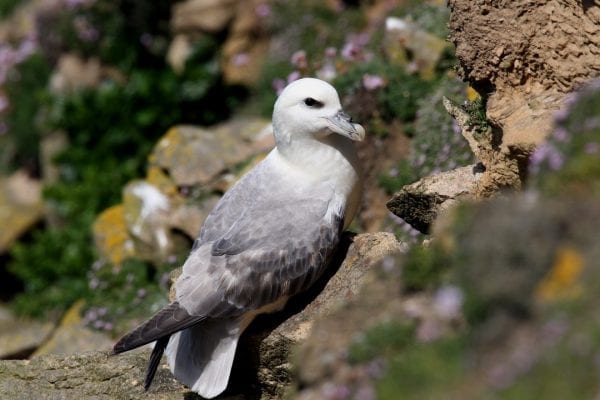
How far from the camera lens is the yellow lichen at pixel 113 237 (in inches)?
280

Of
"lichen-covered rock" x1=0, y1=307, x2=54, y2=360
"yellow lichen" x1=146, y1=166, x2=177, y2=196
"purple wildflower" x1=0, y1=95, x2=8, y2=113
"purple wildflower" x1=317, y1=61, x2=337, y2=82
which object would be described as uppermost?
"purple wildflower" x1=317, y1=61, x2=337, y2=82

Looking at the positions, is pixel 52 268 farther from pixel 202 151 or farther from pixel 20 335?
pixel 202 151

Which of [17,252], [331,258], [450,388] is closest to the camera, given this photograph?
[450,388]

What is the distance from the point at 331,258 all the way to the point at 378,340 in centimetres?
187

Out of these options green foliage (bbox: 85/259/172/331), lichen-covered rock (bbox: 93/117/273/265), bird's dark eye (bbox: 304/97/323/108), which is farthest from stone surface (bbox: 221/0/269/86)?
bird's dark eye (bbox: 304/97/323/108)

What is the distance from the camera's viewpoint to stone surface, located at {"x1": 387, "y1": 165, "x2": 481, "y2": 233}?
14.3 ft

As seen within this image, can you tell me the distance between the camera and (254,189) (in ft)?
15.3

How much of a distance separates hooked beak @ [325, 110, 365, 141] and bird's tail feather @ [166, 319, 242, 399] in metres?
0.98

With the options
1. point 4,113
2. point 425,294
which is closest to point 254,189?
point 425,294

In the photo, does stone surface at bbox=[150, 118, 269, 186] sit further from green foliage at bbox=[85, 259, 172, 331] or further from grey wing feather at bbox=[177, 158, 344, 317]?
grey wing feather at bbox=[177, 158, 344, 317]

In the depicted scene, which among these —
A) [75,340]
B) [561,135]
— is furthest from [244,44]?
[561,135]

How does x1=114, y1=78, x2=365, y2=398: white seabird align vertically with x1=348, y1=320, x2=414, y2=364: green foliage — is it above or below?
below

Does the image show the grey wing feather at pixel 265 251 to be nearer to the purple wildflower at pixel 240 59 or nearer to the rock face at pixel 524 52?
the rock face at pixel 524 52

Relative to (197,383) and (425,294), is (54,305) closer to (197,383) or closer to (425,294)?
(197,383)
